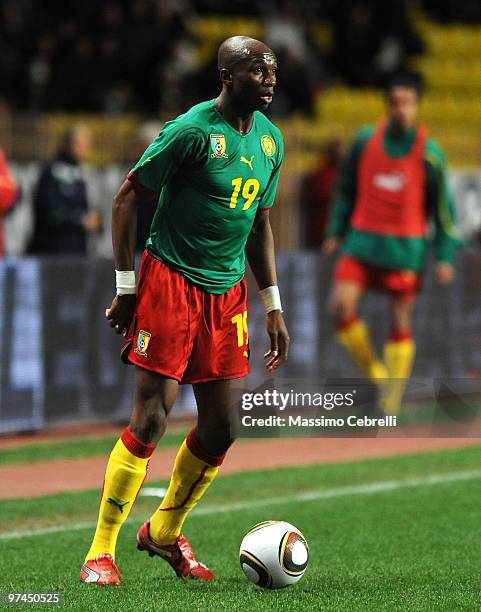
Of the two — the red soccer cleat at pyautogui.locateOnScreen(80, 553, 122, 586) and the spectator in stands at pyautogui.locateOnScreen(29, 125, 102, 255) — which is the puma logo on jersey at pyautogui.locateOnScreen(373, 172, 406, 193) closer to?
the spectator in stands at pyautogui.locateOnScreen(29, 125, 102, 255)

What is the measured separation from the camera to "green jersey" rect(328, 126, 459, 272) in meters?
12.2

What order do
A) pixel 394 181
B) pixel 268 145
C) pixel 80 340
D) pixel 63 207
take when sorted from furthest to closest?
pixel 63 207 < pixel 394 181 < pixel 80 340 < pixel 268 145

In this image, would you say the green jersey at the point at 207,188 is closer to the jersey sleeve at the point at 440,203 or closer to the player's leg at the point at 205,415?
the player's leg at the point at 205,415

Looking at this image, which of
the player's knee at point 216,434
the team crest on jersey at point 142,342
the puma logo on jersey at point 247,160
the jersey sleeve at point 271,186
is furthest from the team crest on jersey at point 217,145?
the player's knee at point 216,434

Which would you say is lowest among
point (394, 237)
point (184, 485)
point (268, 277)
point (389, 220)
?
point (394, 237)

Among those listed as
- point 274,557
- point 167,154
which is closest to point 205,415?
point 274,557

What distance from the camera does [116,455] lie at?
610cm

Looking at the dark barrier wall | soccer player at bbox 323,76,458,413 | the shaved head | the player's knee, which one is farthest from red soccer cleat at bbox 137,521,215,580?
soccer player at bbox 323,76,458,413

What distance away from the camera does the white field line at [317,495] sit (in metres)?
7.75

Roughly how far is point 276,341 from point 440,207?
6133 mm

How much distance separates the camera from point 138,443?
6.05 metres

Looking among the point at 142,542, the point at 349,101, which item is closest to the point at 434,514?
the point at 142,542

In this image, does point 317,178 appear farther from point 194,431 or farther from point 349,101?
point 194,431

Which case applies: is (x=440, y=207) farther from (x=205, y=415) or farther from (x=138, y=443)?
(x=138, y=443)
